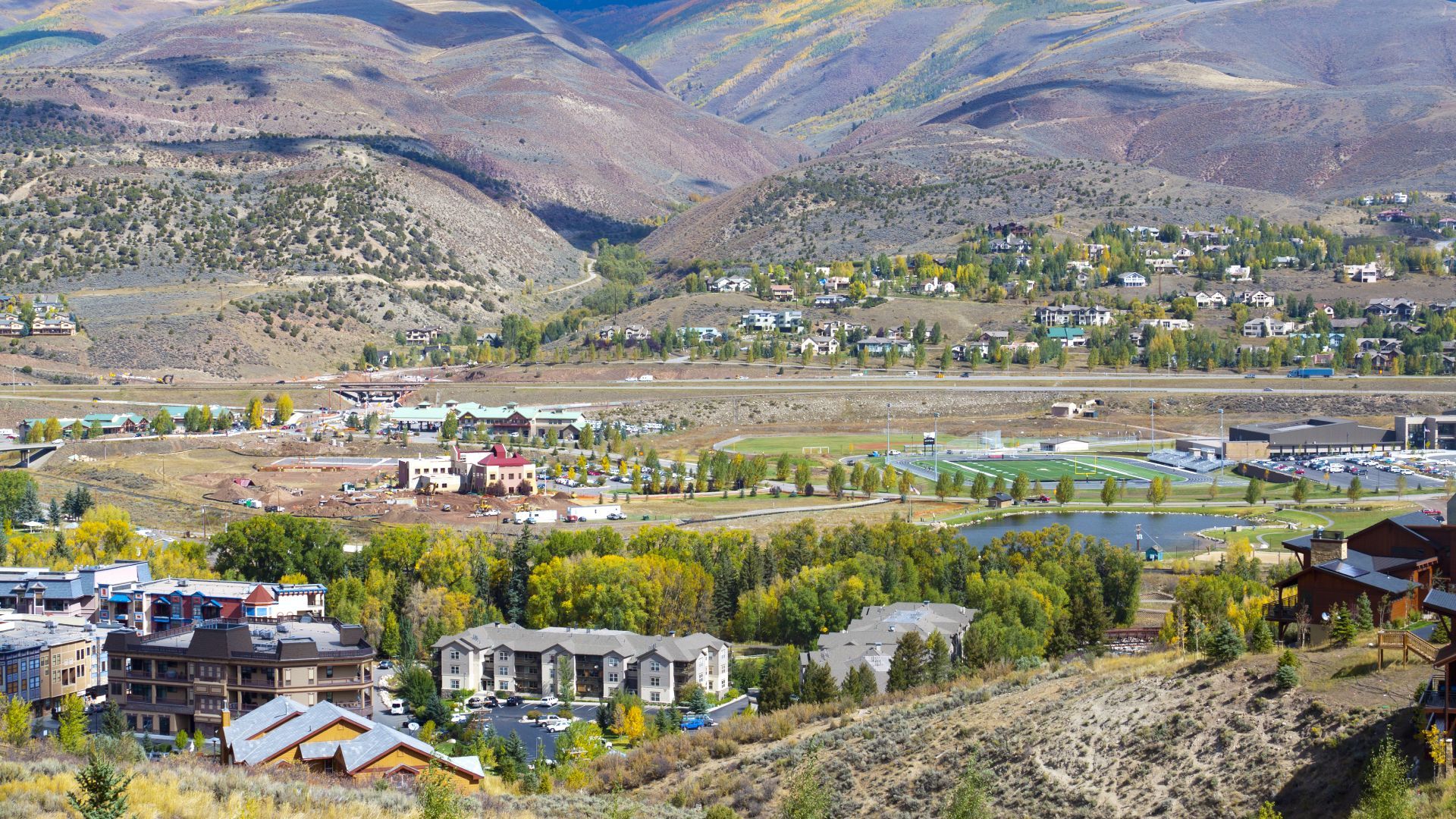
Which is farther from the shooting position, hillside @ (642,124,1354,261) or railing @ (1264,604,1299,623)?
hillside @ (642,124,1354,261)

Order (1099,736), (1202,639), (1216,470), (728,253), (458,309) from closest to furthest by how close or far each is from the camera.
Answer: (1099,736)
(1202,639)
(1216,470)
(458,309)
(728,253)

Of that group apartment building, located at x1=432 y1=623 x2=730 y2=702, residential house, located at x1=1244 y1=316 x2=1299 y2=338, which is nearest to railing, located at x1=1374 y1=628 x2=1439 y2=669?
apartment building, located at x1=432 y1=623 x2=730 y2=702

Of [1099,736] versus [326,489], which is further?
[326,489]

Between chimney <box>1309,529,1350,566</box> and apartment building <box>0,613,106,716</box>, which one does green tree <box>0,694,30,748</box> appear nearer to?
apartment building <box>0,613,106,716</box>

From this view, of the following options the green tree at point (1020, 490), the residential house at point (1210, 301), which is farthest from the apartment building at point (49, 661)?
the residential house at point (1210, 301)

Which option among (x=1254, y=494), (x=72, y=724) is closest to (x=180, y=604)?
(x=72, y=724)

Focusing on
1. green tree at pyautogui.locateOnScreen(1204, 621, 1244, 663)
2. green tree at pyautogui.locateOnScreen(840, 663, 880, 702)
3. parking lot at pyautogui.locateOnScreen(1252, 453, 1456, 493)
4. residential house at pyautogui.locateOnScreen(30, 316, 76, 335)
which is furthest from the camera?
residential house at pyautogui.locateOnScreen(30, 316, 76, 335)

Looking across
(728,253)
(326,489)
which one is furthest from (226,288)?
(326,489)

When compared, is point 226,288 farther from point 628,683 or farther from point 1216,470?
point 628,683
